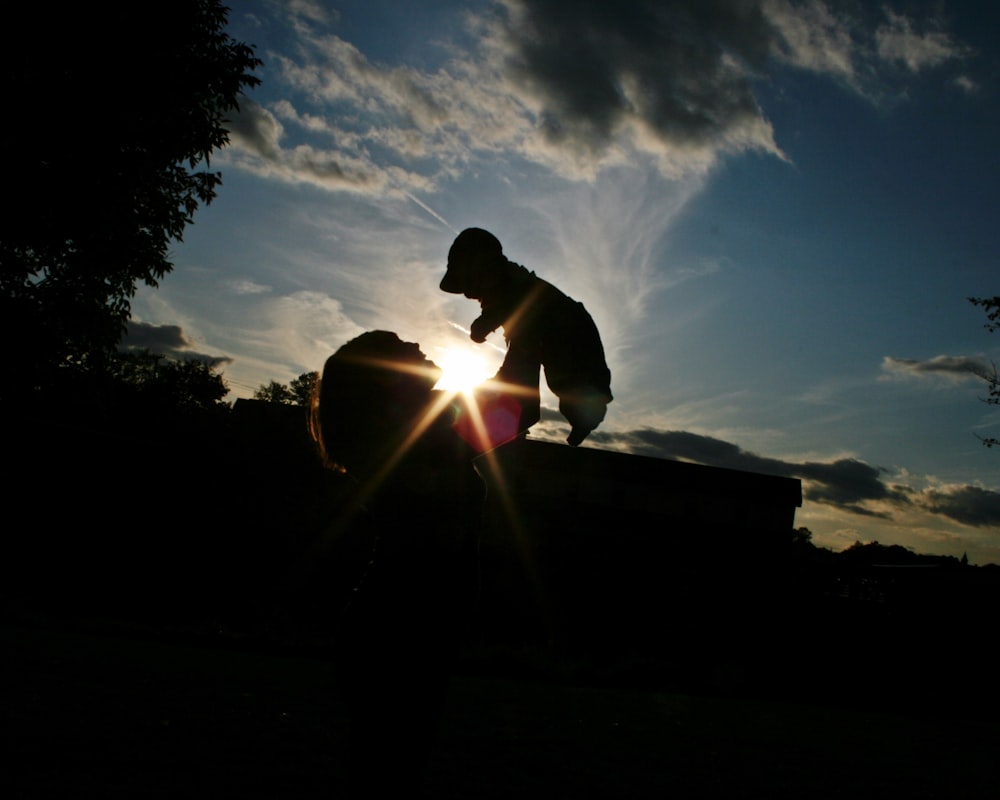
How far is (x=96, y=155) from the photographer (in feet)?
42.7

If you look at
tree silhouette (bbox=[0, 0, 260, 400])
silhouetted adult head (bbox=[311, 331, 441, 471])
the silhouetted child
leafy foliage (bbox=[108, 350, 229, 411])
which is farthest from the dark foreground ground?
→ leafy foliage (bbox=[108, 350, 229, 411])

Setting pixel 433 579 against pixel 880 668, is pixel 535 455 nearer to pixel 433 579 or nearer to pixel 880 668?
pixel 880 668

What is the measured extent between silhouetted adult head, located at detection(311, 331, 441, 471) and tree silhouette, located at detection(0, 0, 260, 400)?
12.8m

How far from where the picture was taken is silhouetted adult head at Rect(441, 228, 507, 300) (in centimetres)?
171

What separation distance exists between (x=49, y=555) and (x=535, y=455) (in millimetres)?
Result: 39034

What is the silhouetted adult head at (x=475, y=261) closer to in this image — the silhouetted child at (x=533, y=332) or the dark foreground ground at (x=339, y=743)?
the silhouetted child at (x=533, y=332)

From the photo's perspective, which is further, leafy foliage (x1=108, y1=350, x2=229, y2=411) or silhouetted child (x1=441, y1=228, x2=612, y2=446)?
leafy foliage (x1=108, y1=350, x2=229, y2=411)

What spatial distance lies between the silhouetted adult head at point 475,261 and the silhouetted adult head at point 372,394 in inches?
7.8

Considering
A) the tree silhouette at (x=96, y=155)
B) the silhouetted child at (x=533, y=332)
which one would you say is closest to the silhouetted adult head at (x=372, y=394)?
the silhouetted child at (x=533, y=332)

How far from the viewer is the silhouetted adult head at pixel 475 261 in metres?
1.71

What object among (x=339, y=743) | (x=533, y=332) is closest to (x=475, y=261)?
(x=533, y=332)

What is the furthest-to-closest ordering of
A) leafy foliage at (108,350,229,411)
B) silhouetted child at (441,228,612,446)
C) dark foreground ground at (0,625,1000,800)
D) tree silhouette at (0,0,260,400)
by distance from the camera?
leafy foliage at (108,350,229,411), tree silhouette at (0,0,260,400), dark foreground ground at (0,625,1000,800), silhouetted child at (441,228,612,446)

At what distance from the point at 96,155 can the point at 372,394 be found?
13.6 meters

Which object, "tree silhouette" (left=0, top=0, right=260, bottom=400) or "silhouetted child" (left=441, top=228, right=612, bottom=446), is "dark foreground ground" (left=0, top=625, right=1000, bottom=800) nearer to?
"silhouetted child" (left=441, top=228, right=612, bottom=446)
